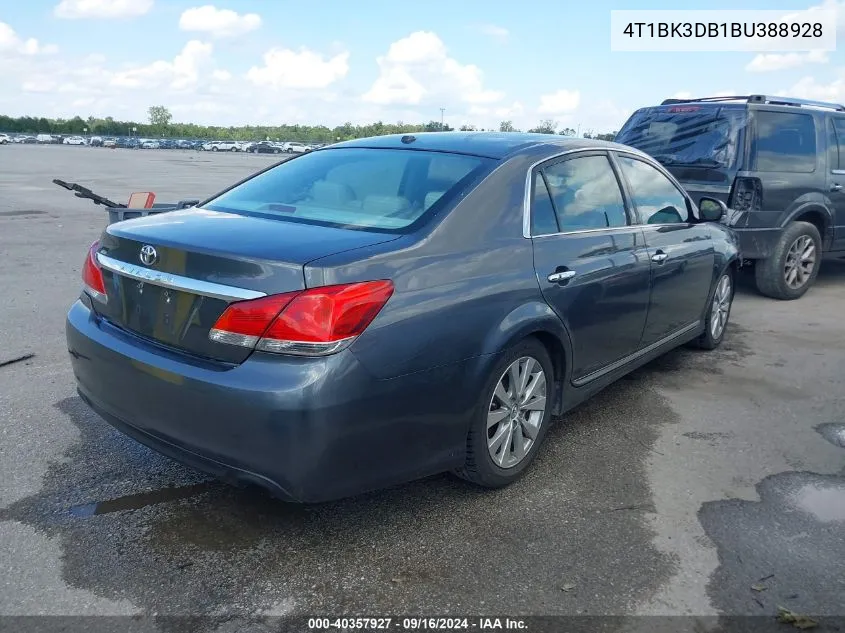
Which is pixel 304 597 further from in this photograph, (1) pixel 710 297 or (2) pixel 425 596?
(1) pixel 710 297

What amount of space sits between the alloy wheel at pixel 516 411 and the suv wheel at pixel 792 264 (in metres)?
5.14

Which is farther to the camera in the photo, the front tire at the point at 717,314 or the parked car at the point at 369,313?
the front tire at the point at 717,314

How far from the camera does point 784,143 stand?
748cm

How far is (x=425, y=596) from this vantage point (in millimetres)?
2674

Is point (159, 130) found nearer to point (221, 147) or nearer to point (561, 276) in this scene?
point (221, 147)

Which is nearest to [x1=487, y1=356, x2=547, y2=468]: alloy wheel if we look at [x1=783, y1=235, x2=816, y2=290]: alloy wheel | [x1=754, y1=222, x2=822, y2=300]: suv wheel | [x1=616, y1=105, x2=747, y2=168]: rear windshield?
[x1=616, y1=105, x2=747, y2=168]: rear windshield

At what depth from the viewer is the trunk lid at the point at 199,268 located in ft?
8.72

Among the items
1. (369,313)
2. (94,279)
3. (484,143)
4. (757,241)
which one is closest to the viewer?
(369,313)

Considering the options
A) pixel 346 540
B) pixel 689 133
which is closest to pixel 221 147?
pixel 689 133

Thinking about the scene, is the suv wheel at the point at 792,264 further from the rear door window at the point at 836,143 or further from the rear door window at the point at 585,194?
the rear door window at the point at 585,194

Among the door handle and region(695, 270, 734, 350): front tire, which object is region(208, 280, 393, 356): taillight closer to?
the door handle

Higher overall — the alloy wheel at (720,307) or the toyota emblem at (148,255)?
the toyota emblem at (148,255)

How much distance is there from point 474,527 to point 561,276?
1.26 m

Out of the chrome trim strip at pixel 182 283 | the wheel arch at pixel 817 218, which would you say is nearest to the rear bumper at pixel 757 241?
the wheel arch at pixel 817 218
